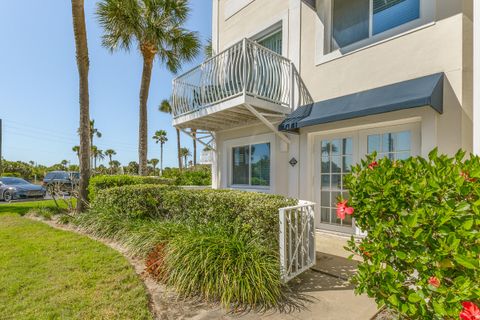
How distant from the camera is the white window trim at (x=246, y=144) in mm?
7516

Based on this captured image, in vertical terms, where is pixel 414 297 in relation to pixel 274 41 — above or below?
below

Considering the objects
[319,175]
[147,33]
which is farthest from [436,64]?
[147,33]

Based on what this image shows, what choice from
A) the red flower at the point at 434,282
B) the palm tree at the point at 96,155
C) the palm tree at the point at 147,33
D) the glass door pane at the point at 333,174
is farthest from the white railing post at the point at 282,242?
the palm tree at the point at 96,155

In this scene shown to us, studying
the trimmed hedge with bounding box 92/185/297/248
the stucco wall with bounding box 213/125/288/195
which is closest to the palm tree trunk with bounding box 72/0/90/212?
the trimmed hedge with bounding box 92/185/297/248

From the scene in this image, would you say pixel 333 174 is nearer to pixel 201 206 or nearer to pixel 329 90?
pixel 329 90

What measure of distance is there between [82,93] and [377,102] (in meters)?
9.15

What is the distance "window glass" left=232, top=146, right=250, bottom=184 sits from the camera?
8625 millimetres

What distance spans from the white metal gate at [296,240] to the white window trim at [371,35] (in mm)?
3885

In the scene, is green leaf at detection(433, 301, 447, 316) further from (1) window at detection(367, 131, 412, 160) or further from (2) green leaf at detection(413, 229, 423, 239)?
(1) window at detection(367, 131, 412, 160)

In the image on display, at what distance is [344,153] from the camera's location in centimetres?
616

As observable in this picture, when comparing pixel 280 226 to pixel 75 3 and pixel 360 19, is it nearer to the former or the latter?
pixel 360 19

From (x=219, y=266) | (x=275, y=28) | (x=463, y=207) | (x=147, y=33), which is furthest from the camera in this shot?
(x=147, y=33)

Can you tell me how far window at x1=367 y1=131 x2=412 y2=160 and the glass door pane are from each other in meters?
0.52

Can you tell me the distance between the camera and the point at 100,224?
22.0 feet
